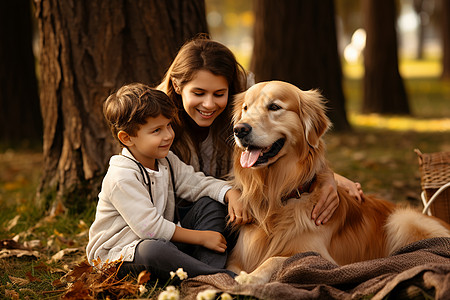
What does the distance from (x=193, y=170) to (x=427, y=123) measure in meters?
7.58

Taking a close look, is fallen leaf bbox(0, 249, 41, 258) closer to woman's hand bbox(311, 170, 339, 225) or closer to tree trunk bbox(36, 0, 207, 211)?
tree trunk bbox(36, 0, 207, 211)

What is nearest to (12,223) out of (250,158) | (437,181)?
(250,158)

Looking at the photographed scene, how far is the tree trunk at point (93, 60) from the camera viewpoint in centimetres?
419

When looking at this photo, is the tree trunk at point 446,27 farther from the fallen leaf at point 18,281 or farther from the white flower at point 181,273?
the fallen leaf at point 18,281

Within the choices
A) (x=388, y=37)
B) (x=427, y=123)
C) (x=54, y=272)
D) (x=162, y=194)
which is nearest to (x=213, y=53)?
(x=162, y=194)

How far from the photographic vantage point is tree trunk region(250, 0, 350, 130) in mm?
7992

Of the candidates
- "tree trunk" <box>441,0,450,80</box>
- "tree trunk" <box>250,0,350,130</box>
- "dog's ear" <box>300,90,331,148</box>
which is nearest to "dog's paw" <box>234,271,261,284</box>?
"dog's ear" <box>300,90,331,148</box>

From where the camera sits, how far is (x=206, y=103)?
136 inches

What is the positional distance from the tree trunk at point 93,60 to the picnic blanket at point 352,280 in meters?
1.92

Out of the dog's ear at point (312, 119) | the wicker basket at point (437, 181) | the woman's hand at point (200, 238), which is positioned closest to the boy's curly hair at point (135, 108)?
the woman's hand at point (200, 238)

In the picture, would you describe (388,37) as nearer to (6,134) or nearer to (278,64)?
(278,64)

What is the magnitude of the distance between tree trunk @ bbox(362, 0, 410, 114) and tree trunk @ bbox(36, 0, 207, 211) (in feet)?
24.7

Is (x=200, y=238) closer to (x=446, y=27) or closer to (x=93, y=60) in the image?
(x=93, y=60)

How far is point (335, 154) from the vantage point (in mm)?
7133
